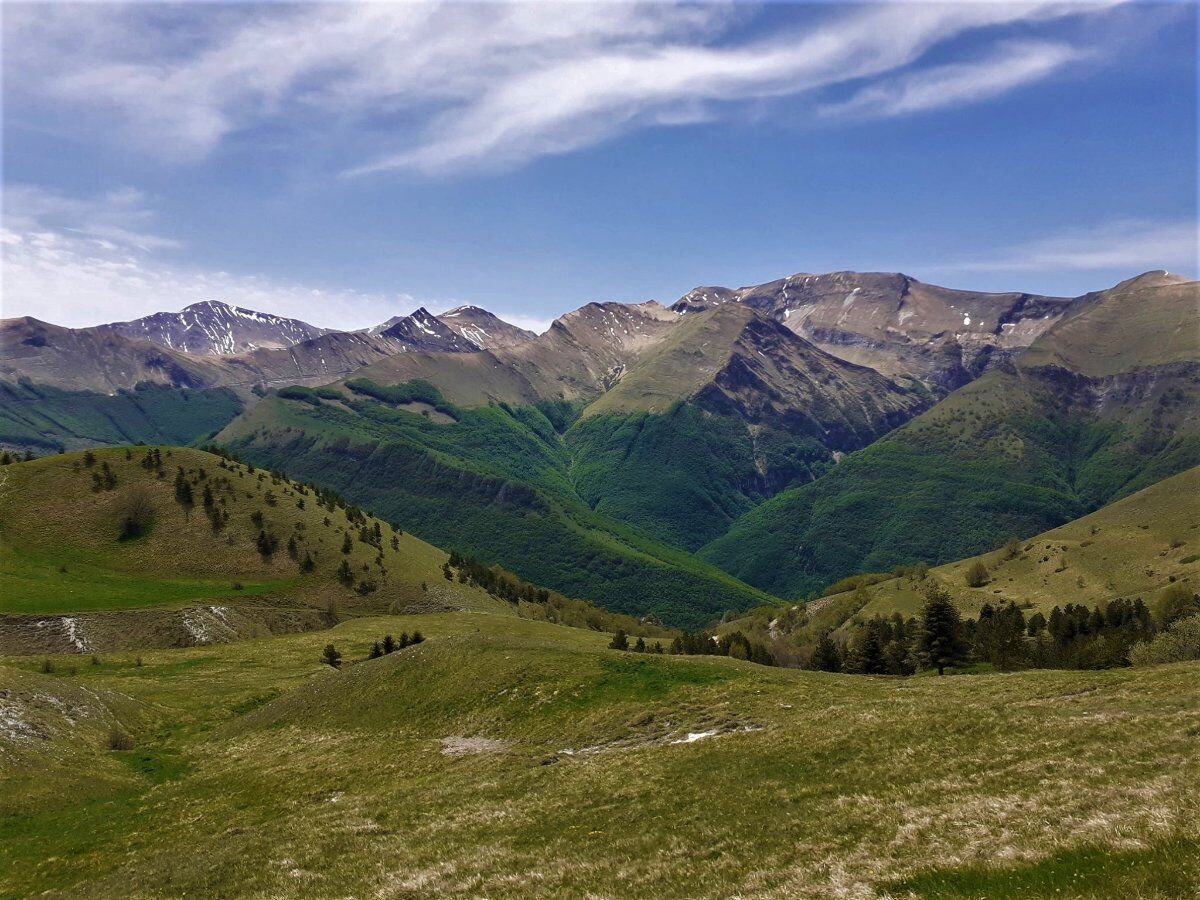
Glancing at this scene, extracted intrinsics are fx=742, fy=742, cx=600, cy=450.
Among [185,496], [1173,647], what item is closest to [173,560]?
[185,496]

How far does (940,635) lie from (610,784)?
7645 centimetres

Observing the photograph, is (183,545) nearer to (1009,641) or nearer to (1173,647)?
(1009,641)

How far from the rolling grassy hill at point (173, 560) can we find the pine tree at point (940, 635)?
4055 inches

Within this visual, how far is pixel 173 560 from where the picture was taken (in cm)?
15512

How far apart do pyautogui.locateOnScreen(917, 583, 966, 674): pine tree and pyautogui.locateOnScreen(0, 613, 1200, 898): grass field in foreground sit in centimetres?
4349

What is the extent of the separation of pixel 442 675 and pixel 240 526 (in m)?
127

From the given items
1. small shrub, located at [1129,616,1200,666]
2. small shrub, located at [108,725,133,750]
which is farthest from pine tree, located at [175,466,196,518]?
small shrub, located at [1129,616,1200,666]

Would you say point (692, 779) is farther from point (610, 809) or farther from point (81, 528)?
point (81, 528)

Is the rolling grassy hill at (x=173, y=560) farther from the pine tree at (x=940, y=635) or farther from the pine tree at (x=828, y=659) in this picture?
the pine tree at (x=940, y=635)

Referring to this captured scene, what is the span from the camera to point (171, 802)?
1772 inches

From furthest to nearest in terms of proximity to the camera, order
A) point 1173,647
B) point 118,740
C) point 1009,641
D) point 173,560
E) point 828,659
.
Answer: point 173,560 → point 828,659 → point 1009,641 → point 1173,647 → point 118,740

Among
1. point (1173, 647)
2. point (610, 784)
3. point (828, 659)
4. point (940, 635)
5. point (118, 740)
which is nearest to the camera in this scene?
point (610, 784)

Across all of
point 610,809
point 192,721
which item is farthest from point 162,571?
point 610,809

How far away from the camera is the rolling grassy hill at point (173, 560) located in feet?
390
